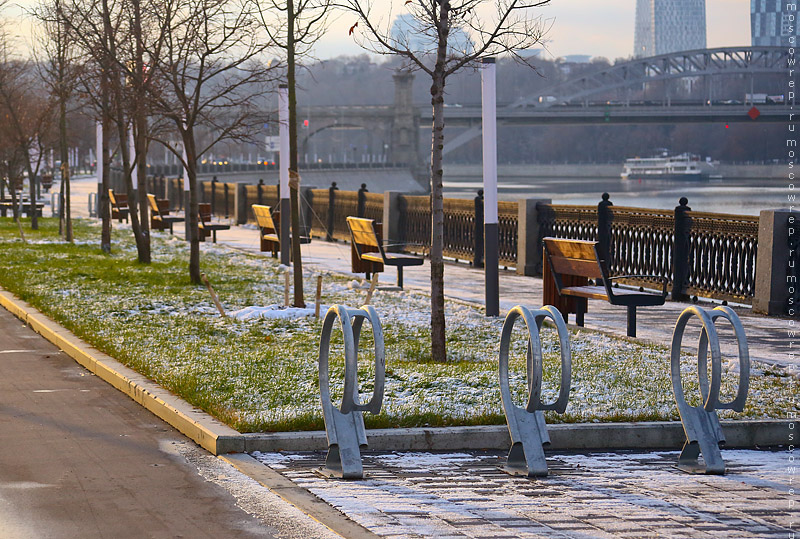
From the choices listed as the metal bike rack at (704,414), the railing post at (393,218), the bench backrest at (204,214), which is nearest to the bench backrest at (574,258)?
the metal bike rack at (704,414)

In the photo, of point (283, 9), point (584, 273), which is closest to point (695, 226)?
point (584, 273)

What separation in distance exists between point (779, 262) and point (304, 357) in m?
7.03

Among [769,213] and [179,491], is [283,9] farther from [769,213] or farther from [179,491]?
[179,491]

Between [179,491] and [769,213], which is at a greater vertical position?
[769,213]

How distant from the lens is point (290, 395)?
8.98m

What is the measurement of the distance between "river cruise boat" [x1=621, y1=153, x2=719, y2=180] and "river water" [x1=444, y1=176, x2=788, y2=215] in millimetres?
1271

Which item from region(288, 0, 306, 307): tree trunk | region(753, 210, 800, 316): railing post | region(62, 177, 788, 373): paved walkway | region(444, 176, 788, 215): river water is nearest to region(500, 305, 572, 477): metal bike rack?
region(62, 177, 788, 373): paved walkway

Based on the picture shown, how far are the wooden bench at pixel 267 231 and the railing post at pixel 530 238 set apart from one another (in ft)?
15.9

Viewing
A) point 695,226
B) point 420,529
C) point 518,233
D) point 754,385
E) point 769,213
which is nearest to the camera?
point 420,529

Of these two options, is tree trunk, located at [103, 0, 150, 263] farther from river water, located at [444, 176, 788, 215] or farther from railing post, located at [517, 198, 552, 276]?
river water, located at [444, 176, 788, 215]

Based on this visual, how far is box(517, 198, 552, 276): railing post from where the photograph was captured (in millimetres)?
20609

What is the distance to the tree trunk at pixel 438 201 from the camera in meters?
10.9

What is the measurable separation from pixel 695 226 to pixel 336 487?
11103 millimetres

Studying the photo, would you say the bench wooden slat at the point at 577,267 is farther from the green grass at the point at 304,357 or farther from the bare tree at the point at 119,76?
the bare tree at the point at 119,76
